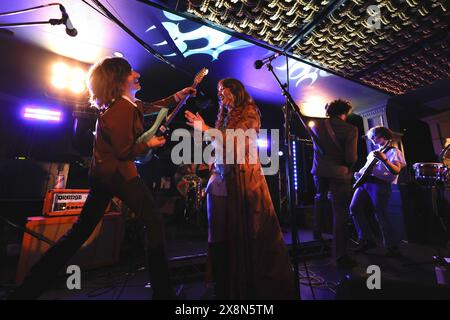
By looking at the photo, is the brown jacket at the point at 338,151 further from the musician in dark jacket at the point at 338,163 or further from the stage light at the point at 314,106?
the stage light at the point at 314,106

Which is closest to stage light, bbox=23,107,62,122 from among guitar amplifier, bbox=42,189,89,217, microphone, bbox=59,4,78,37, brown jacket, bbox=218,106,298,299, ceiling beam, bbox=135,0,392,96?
guitar amplifier, bbox=42,189,89,217

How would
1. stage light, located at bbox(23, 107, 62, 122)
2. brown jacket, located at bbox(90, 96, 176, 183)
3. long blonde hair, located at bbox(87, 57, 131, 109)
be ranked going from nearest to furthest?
brown jacket, located at bbox(90, 96, 176, 183) → long blonde hair, located at bbox(87, 57, 131, 109) → stage light, located at bbox(23, 107, 62, 122)

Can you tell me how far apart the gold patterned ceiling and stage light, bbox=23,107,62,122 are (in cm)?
412

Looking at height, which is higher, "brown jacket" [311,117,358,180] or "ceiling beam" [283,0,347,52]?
"ceiling beam" [283,0,347,52]

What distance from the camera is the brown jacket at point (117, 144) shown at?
137cm

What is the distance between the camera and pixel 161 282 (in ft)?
4.47

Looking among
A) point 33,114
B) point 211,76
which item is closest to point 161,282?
point 211,76

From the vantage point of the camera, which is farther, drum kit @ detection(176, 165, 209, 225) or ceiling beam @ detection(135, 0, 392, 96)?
drum kit @ detection(176, 165, 209, 225)

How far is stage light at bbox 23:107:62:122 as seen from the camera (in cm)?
427

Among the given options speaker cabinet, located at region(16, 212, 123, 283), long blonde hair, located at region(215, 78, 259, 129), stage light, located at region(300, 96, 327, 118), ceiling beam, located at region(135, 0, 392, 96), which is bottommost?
speaker cabinet, located at region(16, 212, 123, 283)

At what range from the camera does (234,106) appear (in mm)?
1761

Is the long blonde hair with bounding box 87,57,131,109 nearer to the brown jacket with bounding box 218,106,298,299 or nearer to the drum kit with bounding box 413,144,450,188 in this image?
the brown jacket with bounding box 218,106,298,299

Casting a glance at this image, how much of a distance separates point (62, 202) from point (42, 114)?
3.23m

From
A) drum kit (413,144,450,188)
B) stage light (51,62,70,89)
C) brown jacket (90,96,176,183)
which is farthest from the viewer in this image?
stage light (51,62,70,89)
